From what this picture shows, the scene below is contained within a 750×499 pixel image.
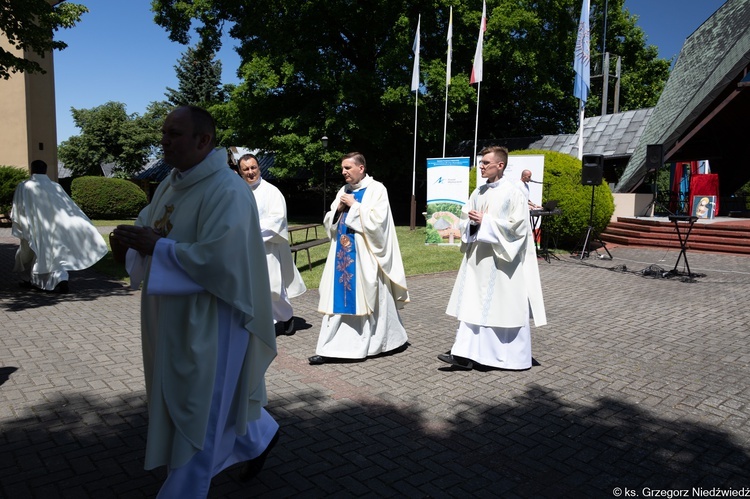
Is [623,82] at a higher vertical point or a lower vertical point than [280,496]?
higher

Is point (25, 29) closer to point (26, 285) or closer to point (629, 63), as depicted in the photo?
point (26, 285)

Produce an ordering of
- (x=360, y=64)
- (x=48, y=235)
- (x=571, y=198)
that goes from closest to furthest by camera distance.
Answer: (x=48, y=235)
(x=571, y=198)
(x=360, y=64)

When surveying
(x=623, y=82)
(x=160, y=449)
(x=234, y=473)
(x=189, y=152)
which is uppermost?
(x=623, y=82)

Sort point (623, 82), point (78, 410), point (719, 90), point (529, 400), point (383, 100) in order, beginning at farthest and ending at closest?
point (623, 82)
point (383, 100)
point (719, 90)
point (529, 400)
point (78, 410)

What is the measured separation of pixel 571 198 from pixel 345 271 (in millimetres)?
11330

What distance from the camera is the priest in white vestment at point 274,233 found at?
6254mm

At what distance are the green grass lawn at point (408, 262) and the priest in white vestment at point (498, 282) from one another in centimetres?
481

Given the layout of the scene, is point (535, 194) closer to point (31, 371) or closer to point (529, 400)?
point (529, 400)

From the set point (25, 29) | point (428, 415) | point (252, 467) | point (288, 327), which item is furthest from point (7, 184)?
point (252, 467)

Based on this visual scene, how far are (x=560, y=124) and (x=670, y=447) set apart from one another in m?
33.9

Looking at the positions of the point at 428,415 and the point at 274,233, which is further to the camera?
the point at 274,233

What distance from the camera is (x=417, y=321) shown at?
7.32 meters

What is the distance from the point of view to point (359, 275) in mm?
5531

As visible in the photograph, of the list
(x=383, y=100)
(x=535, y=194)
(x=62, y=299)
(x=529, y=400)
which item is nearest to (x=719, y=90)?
(x=535, y=194)
